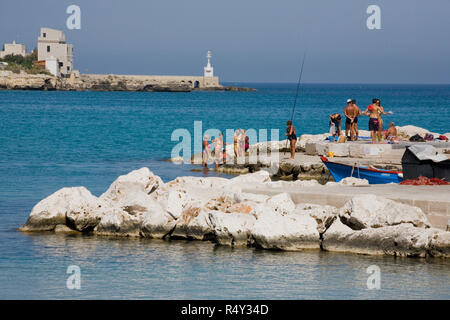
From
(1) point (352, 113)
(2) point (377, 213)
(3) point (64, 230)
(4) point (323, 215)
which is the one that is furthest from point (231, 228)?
(1) point (352, 113)

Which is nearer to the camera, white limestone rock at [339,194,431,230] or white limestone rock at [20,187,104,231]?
white limestone rock at [339,194,431,230]

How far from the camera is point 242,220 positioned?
50.1 ft

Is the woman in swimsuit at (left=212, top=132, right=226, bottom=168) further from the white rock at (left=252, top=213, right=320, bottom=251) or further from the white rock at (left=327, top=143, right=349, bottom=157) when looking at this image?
the white rock at (left=252, top=213, right=320, bottom=251)

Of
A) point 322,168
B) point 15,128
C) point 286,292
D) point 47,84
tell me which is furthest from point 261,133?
point 47,84

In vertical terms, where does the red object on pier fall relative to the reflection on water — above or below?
above

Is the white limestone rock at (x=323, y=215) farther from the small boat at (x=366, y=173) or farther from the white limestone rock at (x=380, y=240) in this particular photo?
the small boat at (x=366, y=173)

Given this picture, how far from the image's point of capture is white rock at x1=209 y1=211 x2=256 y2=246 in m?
15.2

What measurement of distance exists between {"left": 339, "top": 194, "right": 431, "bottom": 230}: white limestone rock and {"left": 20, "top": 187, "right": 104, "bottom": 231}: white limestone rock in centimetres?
510

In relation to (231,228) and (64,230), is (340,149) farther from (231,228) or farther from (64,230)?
(64,230)

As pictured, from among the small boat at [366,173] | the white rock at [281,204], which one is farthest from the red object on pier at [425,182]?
the white rock at [281,204]

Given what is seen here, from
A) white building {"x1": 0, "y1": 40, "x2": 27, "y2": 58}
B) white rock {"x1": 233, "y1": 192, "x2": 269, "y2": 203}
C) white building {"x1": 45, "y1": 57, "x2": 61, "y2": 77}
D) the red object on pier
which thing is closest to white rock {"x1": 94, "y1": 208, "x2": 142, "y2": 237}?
white rock {"x1": 233, "y1": 192, "x2": 269, "y2": 203}

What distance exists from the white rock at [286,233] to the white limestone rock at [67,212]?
3675 mm
